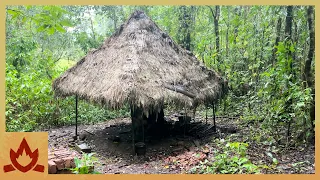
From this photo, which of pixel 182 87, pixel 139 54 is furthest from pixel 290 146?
pixel 139 54

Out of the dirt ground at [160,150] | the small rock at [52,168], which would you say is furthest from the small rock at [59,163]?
the dirt ground at [160,150]

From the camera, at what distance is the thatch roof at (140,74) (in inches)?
249

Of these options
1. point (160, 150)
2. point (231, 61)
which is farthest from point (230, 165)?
point (231, 61)

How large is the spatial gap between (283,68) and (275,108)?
0.80 m

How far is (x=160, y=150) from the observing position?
6.93 m

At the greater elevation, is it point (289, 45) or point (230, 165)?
point (289, 45)

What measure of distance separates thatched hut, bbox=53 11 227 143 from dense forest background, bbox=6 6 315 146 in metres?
1.09

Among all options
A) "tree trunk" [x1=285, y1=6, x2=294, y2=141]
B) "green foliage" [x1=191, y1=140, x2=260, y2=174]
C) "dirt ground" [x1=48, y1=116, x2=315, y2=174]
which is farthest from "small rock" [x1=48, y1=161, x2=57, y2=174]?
"tree trunk" [x1=285, y1=6, x2=294, y2=141]

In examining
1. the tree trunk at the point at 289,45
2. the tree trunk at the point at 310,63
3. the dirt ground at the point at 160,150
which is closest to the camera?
the dirt ground at the point at 160,150

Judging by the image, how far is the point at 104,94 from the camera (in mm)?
6473

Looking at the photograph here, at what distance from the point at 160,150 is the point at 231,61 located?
192 inches

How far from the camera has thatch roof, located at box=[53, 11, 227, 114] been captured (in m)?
6.31

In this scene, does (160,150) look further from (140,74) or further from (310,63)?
(310,63)

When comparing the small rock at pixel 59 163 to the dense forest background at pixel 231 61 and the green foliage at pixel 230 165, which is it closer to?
the dense forest background at pixel 231 61
